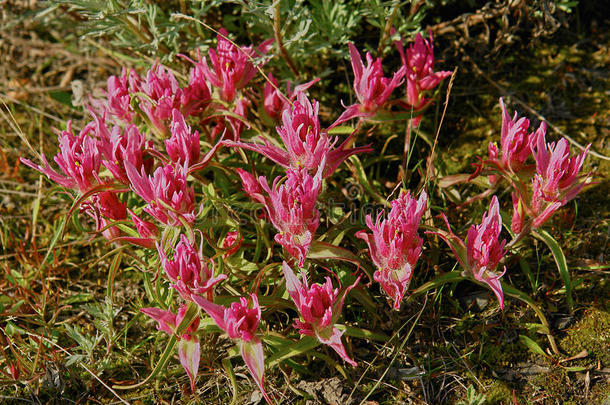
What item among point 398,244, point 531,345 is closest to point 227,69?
point 398,244

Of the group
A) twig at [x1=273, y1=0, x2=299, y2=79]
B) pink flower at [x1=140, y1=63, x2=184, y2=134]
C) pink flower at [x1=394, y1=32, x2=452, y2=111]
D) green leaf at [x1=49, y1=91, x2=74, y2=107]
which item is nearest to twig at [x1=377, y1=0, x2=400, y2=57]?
pink flower at [x1=394, y1=32, x2=452, y2=111]

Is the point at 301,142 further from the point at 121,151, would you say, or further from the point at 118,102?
the point at 118,102

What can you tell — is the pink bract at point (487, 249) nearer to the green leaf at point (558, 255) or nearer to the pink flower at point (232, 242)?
the green leaf at point (558, 255)

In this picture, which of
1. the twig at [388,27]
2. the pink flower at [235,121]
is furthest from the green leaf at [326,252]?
the twig at [388,27]

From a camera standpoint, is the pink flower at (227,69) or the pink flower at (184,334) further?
the pink flower at (227,69)

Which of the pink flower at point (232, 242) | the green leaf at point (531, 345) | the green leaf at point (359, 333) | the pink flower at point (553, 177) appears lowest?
the green leaf at point (531, 345)

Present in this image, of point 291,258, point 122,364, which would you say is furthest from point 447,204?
point 122,364

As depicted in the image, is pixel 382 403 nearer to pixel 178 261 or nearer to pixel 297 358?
pixel 297 358
